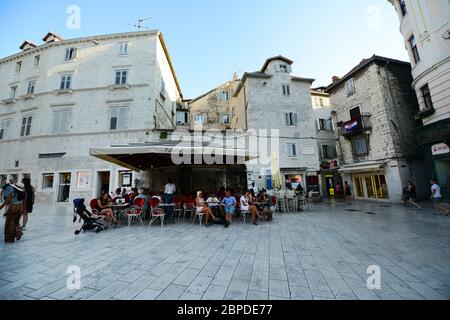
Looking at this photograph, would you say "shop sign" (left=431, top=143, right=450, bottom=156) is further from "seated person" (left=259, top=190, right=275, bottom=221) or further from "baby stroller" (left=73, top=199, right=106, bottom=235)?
"baby stroller" (left=73, top=199, right=106, bottom=235)

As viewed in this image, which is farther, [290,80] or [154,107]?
[290,80]

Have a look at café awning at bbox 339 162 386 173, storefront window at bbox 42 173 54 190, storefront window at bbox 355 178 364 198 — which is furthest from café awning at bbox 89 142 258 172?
storefront window at bbox 355 178 364 198

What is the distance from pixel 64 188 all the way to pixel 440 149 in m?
25.1

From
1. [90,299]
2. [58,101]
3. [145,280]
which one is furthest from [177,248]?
[58,101]

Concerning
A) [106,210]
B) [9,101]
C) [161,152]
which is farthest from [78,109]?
[161,152]

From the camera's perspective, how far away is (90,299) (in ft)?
7.50

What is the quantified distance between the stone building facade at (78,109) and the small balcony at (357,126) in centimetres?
1730

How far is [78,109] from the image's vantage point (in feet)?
46.3

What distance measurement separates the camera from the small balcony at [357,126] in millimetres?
15354

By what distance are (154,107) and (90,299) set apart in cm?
1389

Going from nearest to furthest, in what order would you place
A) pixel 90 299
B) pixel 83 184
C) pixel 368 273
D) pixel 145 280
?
pixel 90 299 < pixel 145 280 < pixel 368 273 < pixel 83 184

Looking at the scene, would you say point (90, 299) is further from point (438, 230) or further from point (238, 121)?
point (238, 121)

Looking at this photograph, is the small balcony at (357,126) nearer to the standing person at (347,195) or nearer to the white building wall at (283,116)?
the white building wall at (283,116)

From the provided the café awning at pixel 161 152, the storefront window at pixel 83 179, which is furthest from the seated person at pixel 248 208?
the storefront window at pixel 83 179
